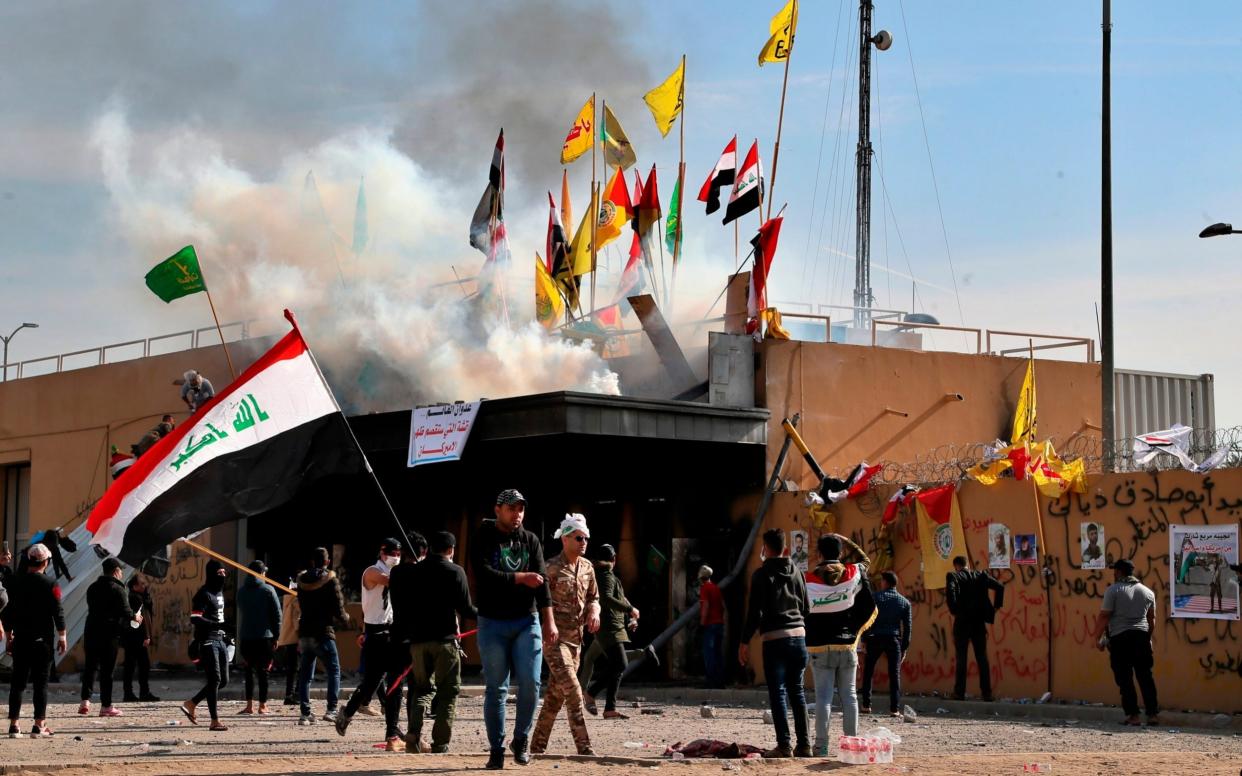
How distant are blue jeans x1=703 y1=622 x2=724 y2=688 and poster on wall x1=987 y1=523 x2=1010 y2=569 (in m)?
4.16

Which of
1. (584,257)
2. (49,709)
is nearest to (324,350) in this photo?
(584,257)

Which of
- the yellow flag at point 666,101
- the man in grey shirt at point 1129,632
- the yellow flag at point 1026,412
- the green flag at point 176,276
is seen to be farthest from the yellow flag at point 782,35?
the man in grey shirt at point 1129,632

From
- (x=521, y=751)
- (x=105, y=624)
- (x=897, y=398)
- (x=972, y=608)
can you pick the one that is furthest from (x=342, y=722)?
(x=897, y=398)

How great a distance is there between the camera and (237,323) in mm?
30922

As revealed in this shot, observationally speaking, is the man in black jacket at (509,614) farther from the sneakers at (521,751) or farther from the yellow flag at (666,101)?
the yellow flag at (666,101)

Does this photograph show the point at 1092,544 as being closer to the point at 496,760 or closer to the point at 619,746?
the point at 619,746

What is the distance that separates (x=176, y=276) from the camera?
24484 mm

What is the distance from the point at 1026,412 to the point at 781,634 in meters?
15.9

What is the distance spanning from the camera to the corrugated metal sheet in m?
30.4

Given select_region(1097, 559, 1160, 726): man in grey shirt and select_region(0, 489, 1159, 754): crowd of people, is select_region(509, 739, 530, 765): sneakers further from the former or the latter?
select_region(1097, 559, 1160, 726): man in grey shirt

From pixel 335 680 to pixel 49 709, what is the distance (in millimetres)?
4422

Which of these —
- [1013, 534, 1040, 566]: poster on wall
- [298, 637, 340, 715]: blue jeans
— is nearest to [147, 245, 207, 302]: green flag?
[298, 637, 340, 715]: blue jeans

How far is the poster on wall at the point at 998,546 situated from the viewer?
20609mm

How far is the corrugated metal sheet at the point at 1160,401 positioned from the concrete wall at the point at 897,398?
2257 mm
